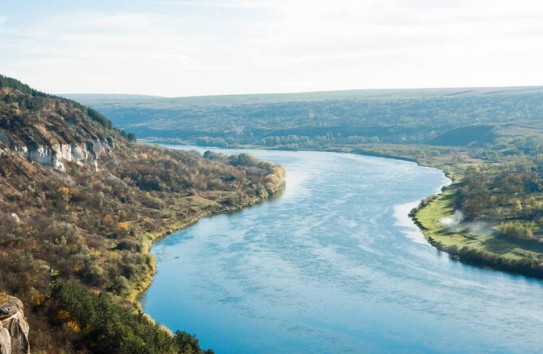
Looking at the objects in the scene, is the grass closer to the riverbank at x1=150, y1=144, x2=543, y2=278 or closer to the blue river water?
the riverbank at x1=150, y1=144, x2=543, y2=278

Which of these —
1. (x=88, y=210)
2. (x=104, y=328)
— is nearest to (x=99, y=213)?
(x=88, y=210)

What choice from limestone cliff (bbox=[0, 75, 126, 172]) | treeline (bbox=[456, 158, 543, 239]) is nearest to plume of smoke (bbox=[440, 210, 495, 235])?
treeline (bbox=[456, 158, 543, 239])

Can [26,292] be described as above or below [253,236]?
above

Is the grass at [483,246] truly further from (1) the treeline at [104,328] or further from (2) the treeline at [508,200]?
(1) the treeline at [104,328]

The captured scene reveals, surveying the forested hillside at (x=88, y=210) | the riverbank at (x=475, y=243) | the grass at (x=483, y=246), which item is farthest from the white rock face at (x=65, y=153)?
the grass at (x=483, y=246)

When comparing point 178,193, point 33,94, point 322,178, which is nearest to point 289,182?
point 322,178

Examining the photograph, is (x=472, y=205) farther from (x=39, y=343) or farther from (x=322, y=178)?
(x=39, y=343)
